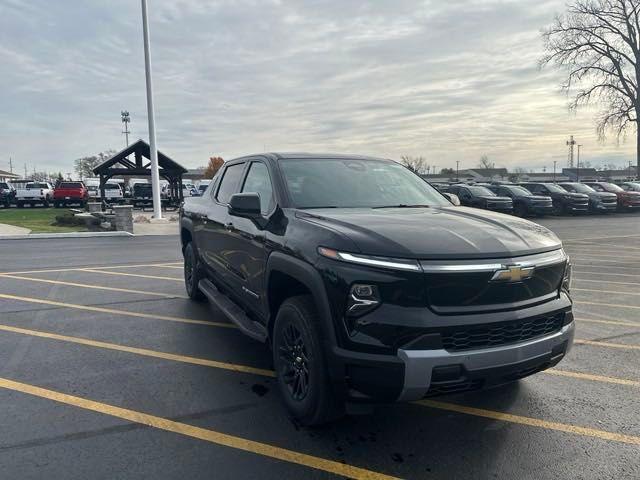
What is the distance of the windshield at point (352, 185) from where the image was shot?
3.90 m

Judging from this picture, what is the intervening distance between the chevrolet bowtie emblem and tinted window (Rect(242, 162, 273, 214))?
72.3 inches

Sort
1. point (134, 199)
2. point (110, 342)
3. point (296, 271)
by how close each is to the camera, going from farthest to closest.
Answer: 1. point (134, 199)
2. point (110, 342)
3. point (296, 271)

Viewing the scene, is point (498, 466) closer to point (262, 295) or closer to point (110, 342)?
point (262, 295)

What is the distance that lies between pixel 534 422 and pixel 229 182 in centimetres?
364

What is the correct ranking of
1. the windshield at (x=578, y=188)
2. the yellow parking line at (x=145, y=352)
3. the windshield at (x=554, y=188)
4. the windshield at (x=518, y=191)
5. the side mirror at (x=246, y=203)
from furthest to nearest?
the windshield at (x=578, y=188)
the windshield at (x=554, y=188)
the windshield at (x=518, y=191)
the yellow parking line at (x=145, y=352)
the side mirror at (x=246, y=203)

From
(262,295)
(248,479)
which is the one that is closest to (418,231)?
(262,295)

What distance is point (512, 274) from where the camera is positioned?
2.80m

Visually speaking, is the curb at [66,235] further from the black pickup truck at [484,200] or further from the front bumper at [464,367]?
the front bumper at [464,367]

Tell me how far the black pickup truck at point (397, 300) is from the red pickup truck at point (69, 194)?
108 ft

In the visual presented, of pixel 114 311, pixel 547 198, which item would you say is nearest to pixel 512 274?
pixel 114 311

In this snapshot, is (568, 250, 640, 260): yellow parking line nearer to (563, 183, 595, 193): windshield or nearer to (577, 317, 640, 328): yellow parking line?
Result: (577, 317, 640, 328): yellow parking line

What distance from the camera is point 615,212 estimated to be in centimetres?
→ 2833

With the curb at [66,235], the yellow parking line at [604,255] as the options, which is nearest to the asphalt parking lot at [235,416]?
the yellow parking line at [604,255]

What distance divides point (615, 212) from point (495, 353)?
30.4 m
